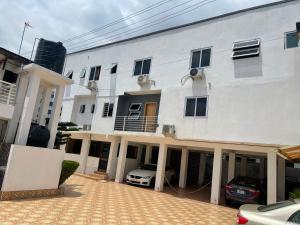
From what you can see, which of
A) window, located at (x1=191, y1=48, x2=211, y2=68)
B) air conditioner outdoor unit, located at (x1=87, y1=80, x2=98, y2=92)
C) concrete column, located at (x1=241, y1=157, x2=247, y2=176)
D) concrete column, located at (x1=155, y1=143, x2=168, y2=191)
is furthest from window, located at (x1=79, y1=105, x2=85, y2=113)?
concrete column, located at (x1=241, y1=157, x2=247, y2=176)

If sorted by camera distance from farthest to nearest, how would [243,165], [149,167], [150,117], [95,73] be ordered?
[95,73] < [243,165] < [149,167] < [150,117]

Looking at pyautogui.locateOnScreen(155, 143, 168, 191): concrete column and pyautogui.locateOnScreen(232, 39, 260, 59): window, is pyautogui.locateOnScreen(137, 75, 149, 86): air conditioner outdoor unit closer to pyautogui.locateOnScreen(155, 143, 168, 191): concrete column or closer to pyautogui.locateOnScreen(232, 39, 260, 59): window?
pyautogui.locateOnScreen(155, 143, 168, 191): concrete column

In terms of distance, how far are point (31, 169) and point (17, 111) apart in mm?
2924

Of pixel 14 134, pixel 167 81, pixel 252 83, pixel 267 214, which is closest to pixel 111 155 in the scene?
pixel 167 81

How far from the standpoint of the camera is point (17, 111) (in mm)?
10547

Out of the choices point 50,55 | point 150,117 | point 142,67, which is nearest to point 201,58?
point 142,67

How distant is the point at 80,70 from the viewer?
20438mm

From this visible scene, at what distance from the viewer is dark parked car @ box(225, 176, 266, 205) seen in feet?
36.8

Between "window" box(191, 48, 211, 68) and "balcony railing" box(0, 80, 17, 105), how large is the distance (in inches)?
353

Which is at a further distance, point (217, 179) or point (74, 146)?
point (74, 146)

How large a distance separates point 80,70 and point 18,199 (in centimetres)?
1369

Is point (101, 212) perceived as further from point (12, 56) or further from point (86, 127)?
point (86, 127)

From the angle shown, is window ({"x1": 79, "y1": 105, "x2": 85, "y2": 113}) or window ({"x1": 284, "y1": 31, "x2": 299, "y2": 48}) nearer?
window ({"x1": 284, "y1": 31, "x2": 299, "y2": 48})

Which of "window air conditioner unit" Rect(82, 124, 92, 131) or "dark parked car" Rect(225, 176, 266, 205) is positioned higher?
"window air conditioner unit" Rect(82, 124, 92, 131)
